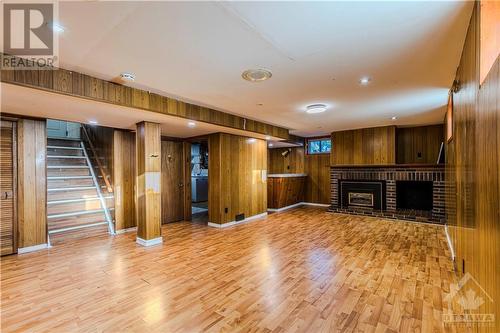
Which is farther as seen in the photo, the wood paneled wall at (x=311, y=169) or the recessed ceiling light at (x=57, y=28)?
the wood paneled wall at (x=311, y=169)

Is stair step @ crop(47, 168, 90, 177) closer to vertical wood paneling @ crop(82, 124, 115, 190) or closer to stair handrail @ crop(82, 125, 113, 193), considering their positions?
vertical wood paneling @ crop(82, 124, 115, 190)

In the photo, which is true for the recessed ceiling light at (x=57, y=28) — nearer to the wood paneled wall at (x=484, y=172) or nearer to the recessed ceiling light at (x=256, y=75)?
the recessed ceiling light at (x=256, y=75)

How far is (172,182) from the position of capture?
238 inches

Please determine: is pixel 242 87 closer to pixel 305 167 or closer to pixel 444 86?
pixel 444 86

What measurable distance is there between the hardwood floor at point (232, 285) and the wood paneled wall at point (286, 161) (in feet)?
15.2

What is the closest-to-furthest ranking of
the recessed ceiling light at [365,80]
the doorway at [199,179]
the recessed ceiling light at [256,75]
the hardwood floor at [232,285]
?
the hardwood floor at [232,285] → the recessed ceiling light at [256,75] → the recessed ceiling light at [365,80] → the doorway at [199,179]

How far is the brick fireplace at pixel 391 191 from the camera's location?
5797 millimetres

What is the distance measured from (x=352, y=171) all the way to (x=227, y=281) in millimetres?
5611

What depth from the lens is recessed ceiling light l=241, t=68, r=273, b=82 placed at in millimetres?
2690

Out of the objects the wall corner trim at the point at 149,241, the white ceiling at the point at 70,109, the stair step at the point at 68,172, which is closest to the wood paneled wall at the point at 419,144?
the white ceiling at the point at 70,109

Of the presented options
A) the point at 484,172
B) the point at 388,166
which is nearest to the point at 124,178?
the point at 484,172

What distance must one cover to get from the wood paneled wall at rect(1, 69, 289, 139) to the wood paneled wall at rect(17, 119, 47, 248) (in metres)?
2.15

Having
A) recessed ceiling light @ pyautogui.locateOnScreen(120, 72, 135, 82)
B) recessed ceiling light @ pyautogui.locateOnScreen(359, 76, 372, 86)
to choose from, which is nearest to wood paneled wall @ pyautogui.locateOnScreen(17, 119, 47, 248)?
recessed ceiling light @ pyautogui.locateOnScreen(120, 72, 135, 82)

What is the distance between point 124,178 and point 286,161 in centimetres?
609
